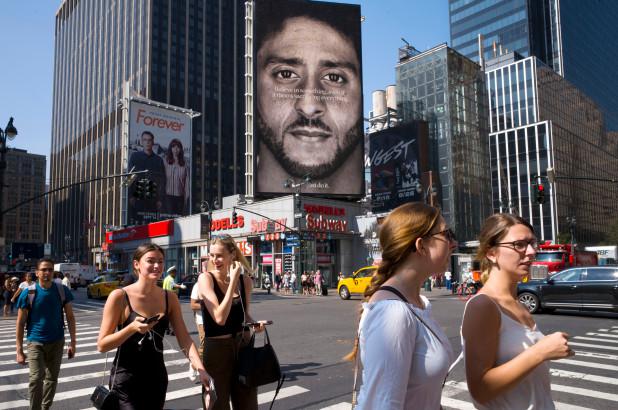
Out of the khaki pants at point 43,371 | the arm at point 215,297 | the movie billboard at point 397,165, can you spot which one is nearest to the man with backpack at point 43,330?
the khaki pants at point 43,371

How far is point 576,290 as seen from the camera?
15625 mm

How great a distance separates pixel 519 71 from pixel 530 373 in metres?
116

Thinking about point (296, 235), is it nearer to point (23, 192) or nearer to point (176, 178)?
point (176, 178)

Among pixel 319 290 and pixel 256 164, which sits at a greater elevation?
pixel 256 164

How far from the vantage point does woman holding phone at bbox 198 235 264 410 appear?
4359 millimetres

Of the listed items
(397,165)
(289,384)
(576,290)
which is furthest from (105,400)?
(397,165)

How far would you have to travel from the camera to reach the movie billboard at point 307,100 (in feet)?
168

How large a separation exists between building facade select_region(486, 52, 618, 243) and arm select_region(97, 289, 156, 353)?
3683 inches

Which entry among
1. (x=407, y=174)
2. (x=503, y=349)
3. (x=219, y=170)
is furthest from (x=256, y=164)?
(x=219, y=170)

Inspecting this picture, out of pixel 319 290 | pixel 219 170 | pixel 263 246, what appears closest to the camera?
pixel 319 290

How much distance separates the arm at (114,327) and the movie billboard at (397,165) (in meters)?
52.9

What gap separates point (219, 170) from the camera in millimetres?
122938

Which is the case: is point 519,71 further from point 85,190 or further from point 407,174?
point 85,190

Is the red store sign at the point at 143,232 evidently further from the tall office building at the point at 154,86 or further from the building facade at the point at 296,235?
the tall office building at the point at 154,86
